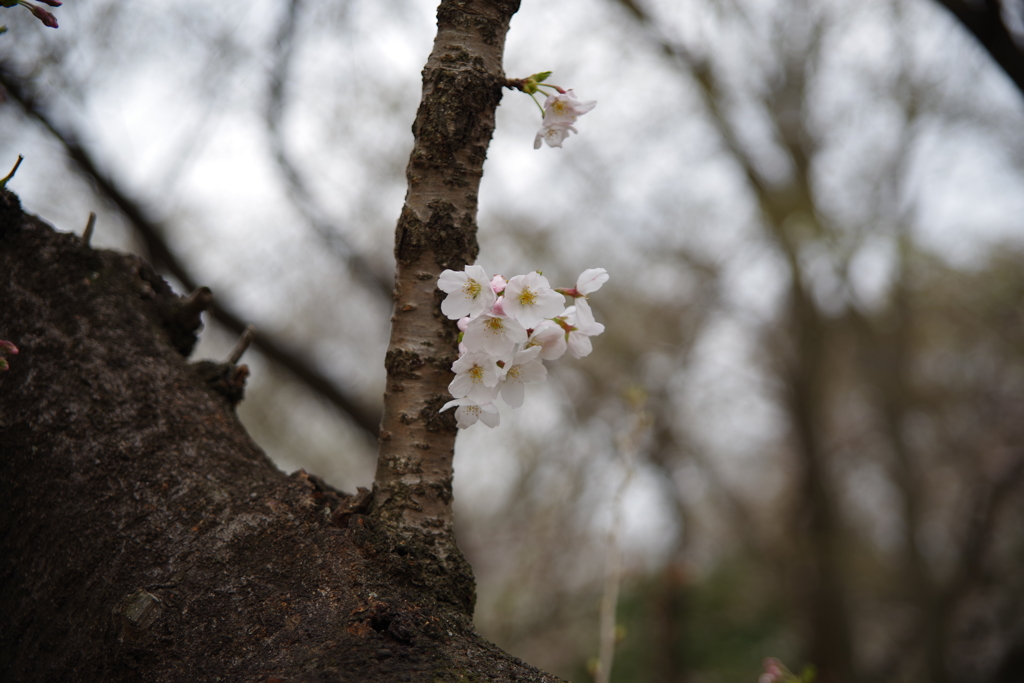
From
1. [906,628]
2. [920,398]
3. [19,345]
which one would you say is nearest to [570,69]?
[19,345]

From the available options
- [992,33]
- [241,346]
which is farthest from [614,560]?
[992,33]

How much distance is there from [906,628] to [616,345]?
17.1 feet

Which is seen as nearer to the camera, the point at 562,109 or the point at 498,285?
the point at 498,285

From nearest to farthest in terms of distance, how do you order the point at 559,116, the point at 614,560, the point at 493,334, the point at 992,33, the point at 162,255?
the point at 493,334
the point at 559,116
the point at 614,560
the point at 992,33
the point at 162,255

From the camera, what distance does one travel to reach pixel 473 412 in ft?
3.70

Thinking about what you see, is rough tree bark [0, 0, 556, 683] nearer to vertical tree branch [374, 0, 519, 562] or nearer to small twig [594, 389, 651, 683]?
vertical tree branch [374, 0, 519, 562]

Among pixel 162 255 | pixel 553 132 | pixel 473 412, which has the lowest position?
pixel 473 412

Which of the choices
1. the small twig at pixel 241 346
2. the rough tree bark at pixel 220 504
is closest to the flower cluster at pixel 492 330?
the rough tree bark at pixel 220 504

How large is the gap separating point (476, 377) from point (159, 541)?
646 mm

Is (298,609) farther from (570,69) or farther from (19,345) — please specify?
(570,69)

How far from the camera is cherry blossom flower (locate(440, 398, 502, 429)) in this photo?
109 cm

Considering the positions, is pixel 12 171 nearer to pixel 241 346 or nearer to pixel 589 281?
pixel 241 346

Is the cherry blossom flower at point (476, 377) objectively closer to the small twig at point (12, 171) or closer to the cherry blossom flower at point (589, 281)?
the cherry blossom flower at point (589, 281)

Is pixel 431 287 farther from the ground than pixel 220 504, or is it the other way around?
pixel 431 287
